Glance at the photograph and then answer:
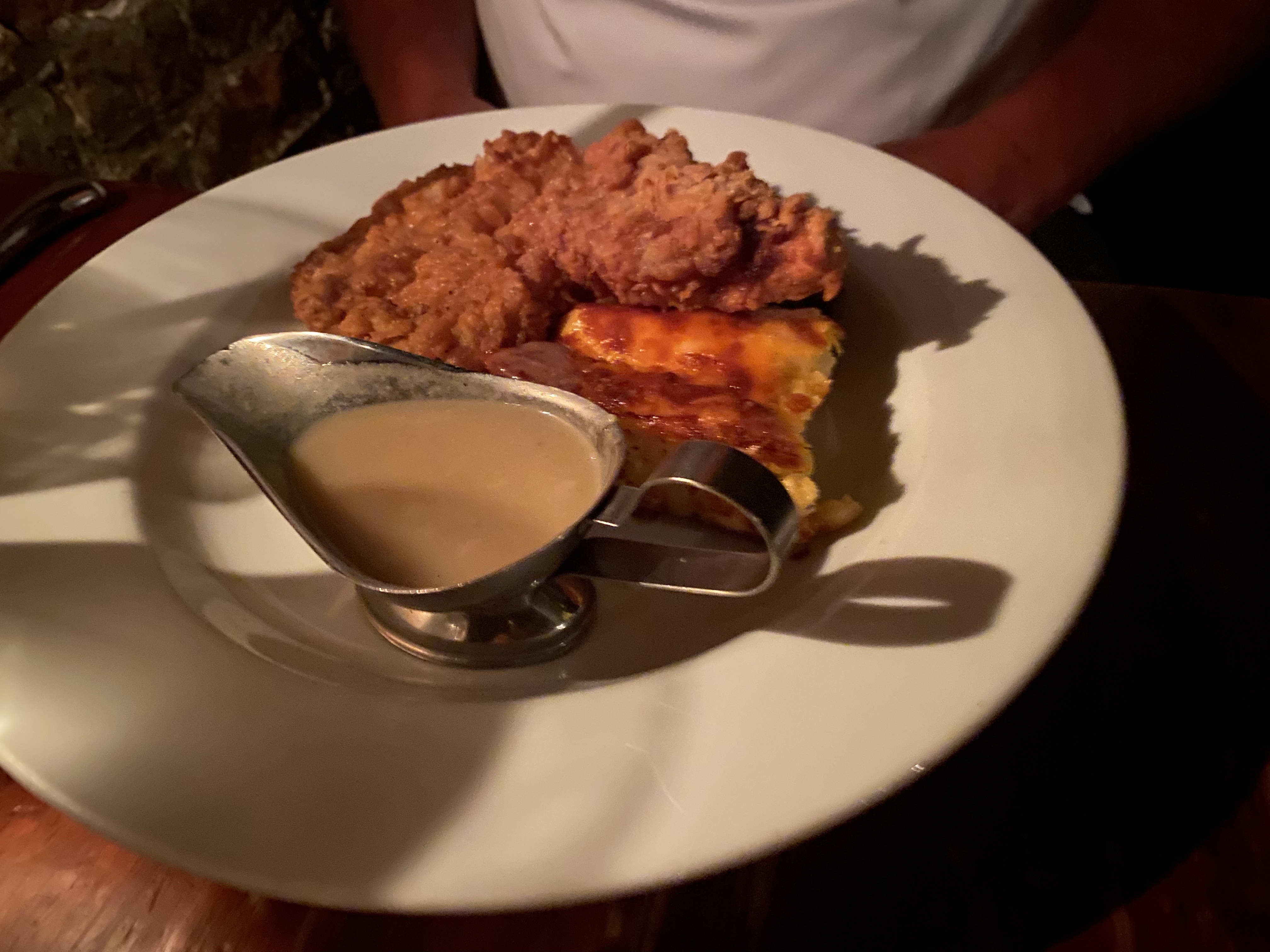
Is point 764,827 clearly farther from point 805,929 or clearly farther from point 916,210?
point 916,210

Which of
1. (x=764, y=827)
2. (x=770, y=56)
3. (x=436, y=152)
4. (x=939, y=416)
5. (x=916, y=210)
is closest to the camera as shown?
(x=764, y=827)

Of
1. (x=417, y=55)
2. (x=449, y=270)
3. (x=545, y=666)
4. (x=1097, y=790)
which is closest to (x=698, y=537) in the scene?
(x=545, y=666)

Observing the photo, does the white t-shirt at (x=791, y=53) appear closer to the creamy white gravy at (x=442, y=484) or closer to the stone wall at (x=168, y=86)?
the stone wall at (x=168, y=86)

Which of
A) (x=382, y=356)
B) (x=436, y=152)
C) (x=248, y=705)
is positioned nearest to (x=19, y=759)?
(x=248, y=705)

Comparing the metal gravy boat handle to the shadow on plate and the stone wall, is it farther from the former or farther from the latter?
the stone wall

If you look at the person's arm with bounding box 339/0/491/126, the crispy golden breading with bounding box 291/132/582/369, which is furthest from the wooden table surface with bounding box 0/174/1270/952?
the person's arm with bounding box 339/0/491/126

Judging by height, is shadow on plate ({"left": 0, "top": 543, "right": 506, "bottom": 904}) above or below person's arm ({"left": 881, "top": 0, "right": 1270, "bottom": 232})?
below
